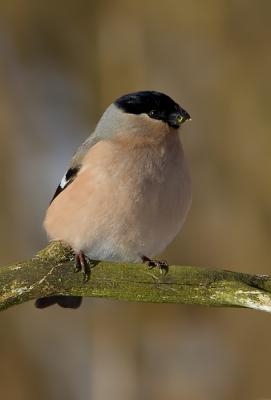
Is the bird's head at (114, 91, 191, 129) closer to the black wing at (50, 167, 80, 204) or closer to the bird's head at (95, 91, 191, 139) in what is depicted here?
the bird's head at (95, 91, 191, 139)

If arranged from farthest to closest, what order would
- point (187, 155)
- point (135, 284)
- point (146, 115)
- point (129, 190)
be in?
1. point (187, 155)
2. point (146, 115)
3. point (129, 190)
4. point (135, 284)

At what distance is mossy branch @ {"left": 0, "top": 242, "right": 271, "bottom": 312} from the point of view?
2344mm

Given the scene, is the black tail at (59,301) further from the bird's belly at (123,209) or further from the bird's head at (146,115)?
the bird's head at (146,115)

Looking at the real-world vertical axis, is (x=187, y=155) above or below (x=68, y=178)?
below

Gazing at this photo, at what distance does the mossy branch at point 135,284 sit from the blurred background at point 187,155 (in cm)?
365

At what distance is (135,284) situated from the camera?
2457 millimetres

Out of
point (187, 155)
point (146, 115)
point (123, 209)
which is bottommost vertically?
point (187, 155)

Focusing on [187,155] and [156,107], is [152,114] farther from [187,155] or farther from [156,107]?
[187,155]

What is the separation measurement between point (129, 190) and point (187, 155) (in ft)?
10.7

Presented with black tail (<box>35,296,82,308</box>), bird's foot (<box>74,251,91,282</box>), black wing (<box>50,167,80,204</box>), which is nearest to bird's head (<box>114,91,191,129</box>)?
black wing (<box>50,167,80,204</box>)

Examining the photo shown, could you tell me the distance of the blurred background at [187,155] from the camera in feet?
20.3

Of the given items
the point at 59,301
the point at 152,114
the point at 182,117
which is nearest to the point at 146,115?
the point at 152,114

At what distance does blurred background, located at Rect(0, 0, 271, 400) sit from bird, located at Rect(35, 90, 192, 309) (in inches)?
102

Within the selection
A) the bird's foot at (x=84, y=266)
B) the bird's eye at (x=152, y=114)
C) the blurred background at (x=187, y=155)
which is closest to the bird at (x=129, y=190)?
the bird's eye at (x=152, y=114)
